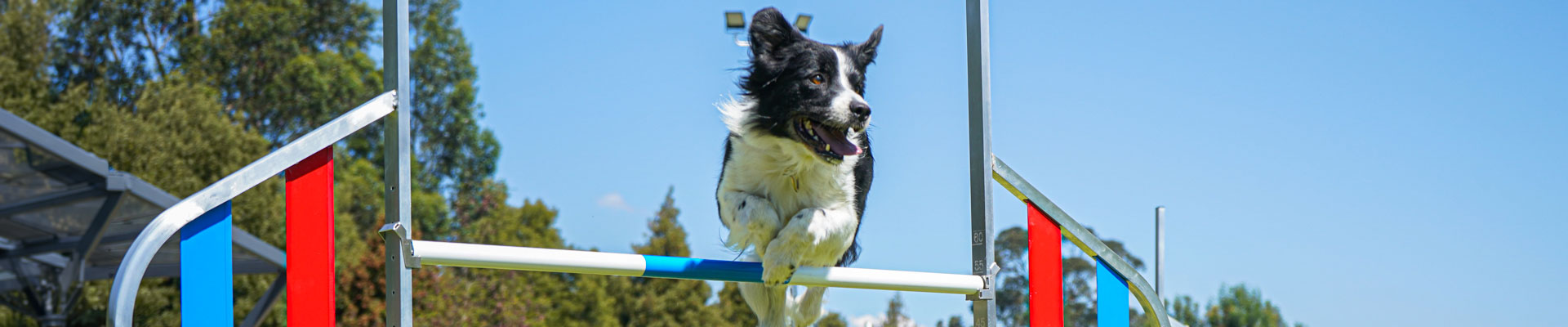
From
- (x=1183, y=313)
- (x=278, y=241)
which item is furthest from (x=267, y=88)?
(x=1183, y=313)

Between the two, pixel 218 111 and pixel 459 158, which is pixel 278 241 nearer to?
pixel 218 111

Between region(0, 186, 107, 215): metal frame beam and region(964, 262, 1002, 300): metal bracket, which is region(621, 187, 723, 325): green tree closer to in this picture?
region(0, 186, 107, 215): metal frame beam

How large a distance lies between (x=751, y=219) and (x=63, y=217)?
338 inches

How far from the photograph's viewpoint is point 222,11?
60.1 feet

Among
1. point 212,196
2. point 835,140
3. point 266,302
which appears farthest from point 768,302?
point 266,302

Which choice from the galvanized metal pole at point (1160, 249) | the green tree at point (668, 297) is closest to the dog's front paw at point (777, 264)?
the galvanized metal pole at point (1160, 249)

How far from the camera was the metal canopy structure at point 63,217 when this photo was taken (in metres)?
8.38

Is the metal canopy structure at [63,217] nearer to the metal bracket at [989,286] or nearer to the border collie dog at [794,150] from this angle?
the border collie dog at [794,150]

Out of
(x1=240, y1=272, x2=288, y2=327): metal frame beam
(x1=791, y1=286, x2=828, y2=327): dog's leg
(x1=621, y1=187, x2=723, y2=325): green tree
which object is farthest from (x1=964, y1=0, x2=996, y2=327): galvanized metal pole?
(x1=621, y1=187, x2=723, y2=325): green tree

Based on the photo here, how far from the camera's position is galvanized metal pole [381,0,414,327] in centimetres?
228

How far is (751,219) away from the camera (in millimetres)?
3156

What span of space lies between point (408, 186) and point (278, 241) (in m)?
11.7

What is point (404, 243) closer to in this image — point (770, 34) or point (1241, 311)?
point (770, 34)

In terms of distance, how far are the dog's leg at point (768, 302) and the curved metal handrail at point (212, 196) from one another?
1.68m
